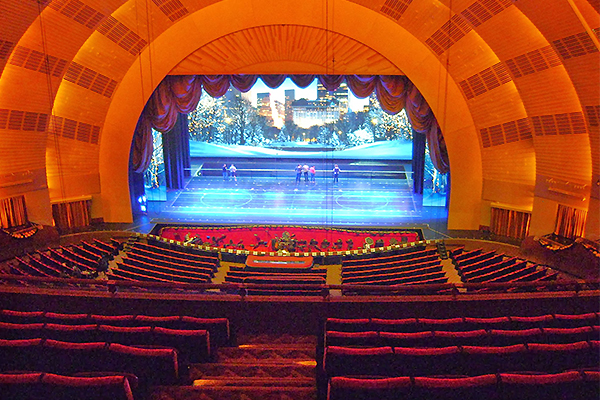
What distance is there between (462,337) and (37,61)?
12099mm

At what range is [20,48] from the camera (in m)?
12.2

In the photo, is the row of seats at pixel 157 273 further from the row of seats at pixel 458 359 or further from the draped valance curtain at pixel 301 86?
the row of seats at pixel 458 359

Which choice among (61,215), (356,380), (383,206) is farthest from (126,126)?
(356,380)

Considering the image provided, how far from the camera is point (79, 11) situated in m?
12.2

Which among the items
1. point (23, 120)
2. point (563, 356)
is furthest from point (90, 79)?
point (563, 356)

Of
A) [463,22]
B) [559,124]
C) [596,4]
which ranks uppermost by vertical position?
[463,22]

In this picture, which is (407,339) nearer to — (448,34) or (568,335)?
(568,335)

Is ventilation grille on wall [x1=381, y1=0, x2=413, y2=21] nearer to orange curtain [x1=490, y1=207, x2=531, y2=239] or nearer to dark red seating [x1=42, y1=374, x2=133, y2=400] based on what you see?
orange curtain [x1=490, y1=207, x2=531, y2=239]

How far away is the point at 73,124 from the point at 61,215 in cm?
277

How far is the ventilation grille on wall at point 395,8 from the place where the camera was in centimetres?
1309

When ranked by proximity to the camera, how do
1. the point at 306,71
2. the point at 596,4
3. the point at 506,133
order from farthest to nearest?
the point at 306,71
the point at 506,133
the point at 596,4

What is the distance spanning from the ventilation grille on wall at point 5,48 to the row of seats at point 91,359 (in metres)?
8.71

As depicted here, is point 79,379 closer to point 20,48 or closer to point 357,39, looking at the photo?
point 20,48

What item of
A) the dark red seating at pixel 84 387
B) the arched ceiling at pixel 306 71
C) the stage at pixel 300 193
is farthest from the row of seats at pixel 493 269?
the dark red seating at pixel 84 387
